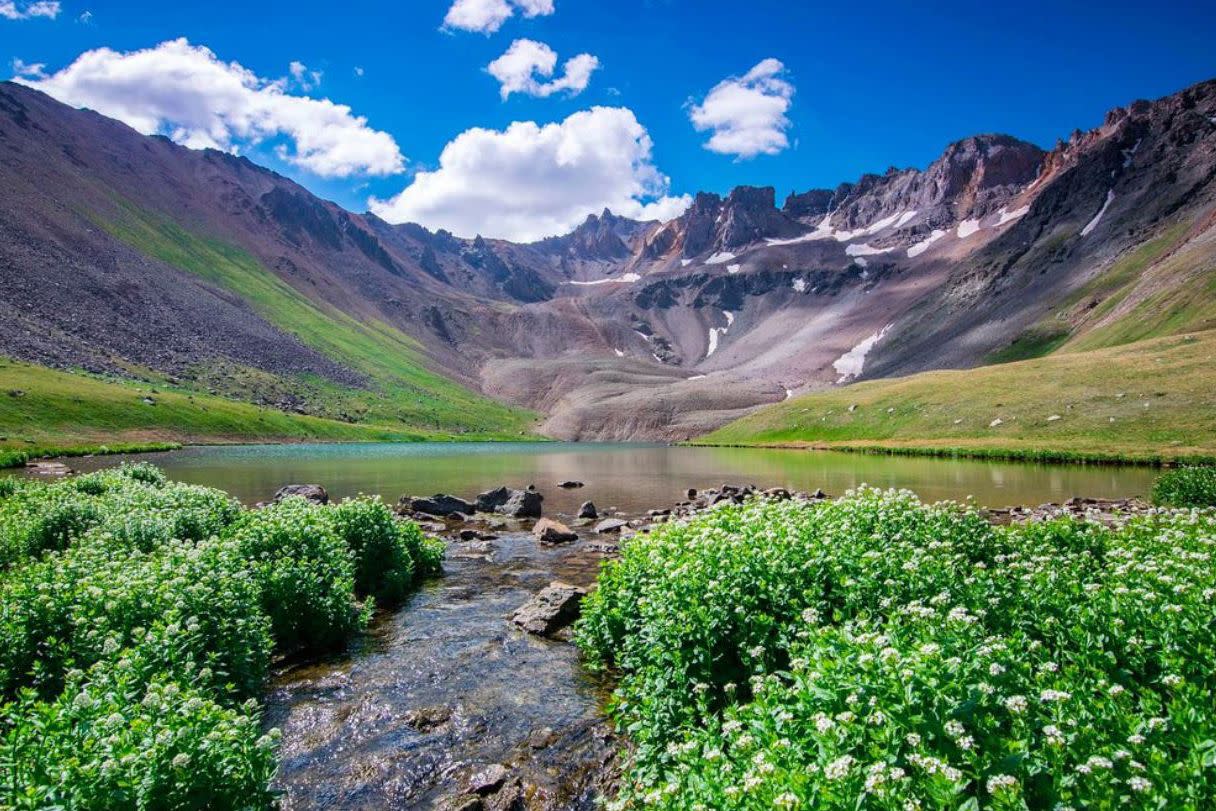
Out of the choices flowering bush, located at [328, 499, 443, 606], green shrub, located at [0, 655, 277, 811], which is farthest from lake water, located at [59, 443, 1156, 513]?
green shrub, located at [0, 655, 277, 811]

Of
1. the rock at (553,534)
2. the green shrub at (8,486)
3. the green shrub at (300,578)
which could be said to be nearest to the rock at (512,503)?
the rock at (553,534)

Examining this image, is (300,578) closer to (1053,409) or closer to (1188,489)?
(1188,489)

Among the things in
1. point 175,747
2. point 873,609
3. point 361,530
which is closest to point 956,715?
point 873,609

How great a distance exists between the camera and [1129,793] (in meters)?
5.12

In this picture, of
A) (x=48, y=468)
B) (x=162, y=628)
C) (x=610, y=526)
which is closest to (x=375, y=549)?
(x=162, y=628)

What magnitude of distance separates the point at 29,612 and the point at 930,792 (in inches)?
631

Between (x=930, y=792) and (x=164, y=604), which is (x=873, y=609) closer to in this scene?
(x=930, y=792)

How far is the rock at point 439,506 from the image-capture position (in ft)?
152

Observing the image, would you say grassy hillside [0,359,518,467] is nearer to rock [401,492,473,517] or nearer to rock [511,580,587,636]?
rock [401,492,473,517]

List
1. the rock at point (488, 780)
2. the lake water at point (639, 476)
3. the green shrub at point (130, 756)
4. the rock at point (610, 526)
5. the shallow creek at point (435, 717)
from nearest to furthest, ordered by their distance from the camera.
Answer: the green shrub at point (130, 756) → the rock at point (488, 780) → the shallow creek at point (435, 717) → the rock at point (610, 526) → the lake water at point (639, 476)

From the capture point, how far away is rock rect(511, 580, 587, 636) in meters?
20.6

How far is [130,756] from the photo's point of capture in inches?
284

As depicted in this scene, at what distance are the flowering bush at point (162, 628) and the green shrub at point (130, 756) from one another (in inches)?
0.8

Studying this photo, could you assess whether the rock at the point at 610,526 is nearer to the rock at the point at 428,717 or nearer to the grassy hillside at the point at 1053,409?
the rock at the point at 428,717
